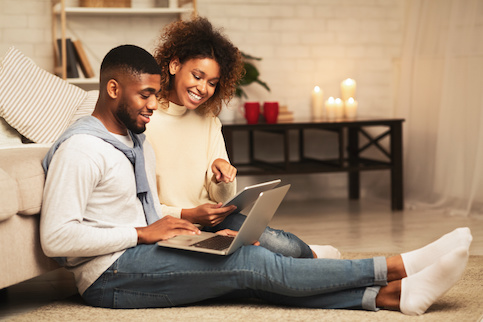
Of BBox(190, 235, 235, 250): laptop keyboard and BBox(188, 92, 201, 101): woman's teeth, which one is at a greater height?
BBox(188, 92, 201, 101): woman's teeth

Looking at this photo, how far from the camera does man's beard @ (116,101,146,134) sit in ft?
5.82

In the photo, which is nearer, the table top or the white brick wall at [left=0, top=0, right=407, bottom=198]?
the table top

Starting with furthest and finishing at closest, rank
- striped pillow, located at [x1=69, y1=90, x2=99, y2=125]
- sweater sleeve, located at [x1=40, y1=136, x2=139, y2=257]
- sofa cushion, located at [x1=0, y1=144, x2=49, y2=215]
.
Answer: striped pillow, located at [x1=69, y1=90, x2=99, y2=125] < sofa cushion, located at [x1=0, y1=144, x2=49, y2=215] < sweater sleeve, located at [x1=40, y1=136, x2=139, y2=257]

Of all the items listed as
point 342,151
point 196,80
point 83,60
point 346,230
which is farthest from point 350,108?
point 196,80

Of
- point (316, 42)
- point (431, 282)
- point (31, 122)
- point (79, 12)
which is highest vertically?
point (79, 12)

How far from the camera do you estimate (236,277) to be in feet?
5.71

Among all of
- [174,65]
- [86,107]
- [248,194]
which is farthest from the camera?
[86,107]

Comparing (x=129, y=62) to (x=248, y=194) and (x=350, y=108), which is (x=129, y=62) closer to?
(x=248, y=194)

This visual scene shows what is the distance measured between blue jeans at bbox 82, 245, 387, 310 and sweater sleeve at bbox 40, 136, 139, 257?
0.37 feet

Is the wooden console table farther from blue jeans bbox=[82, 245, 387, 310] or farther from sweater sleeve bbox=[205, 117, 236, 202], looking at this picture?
blue jeans bbox=[82, 245, 387, 310]

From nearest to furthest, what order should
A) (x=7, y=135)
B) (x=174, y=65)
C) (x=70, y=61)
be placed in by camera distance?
(x=174, y=65), (x=7, y=135), (x=70, y=61)

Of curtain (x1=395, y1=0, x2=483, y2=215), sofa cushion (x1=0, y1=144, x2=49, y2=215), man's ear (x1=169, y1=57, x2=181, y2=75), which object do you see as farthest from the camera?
curtain (x1=395, y1=0, x2=483, y2=215)

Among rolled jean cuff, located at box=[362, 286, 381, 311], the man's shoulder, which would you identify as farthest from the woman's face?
rolled jean cuff, located at box=[362, 286, 381, 311]

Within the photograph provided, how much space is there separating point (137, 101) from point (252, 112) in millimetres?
1993
